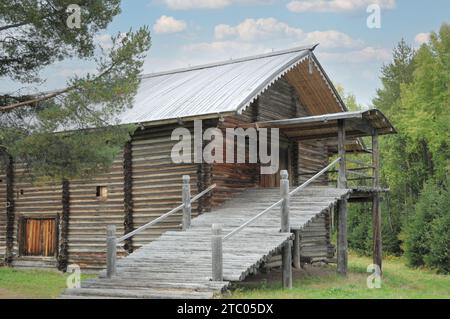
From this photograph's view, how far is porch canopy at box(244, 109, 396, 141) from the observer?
17.8 metres

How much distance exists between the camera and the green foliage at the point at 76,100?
13500 millimetres

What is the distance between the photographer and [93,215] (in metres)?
20.9

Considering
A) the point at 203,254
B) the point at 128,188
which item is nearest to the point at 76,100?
the point at 203,254

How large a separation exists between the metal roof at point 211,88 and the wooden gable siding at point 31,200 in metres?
4.18

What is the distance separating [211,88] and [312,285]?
7.25 metres

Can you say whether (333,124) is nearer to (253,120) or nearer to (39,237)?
(253,120)

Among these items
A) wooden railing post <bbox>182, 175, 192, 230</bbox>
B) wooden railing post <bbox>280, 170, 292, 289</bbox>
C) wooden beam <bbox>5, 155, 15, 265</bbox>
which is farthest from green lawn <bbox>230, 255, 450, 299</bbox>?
wooden beam <bbox>5, 155, 15, 265</bbox>

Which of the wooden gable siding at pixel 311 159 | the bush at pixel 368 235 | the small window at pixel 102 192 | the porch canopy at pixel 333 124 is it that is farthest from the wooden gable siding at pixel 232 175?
the bush at pixel 368 235

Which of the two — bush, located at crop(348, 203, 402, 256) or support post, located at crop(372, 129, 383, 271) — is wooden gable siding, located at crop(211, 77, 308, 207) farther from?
bush, located at crop(348, 203, 402, 256)
